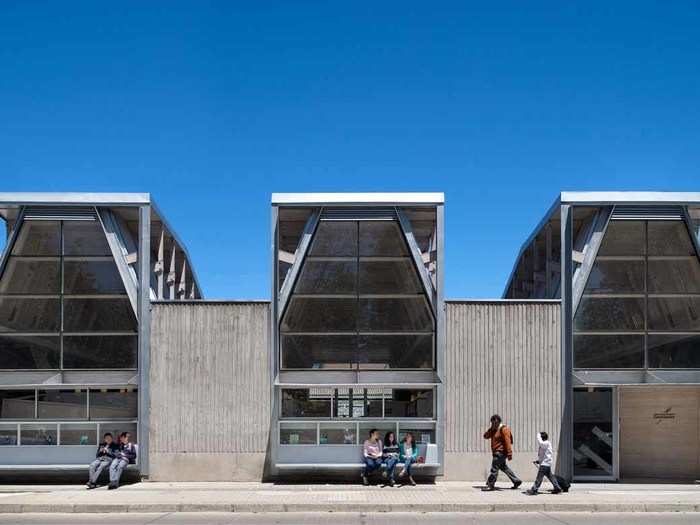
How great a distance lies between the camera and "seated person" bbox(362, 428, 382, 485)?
60.7ft

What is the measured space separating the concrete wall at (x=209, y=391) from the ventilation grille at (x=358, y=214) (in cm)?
275

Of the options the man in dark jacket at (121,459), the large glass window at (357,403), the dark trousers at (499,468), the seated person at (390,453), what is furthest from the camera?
the large glass window at (357,403)

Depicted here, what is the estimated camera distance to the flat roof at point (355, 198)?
1922cm

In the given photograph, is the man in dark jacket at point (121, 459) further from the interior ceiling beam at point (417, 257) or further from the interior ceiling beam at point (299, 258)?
the interior ceiling beam at point (417, 257)

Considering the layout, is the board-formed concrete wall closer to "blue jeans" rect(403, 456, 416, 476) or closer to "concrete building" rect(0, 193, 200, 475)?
"concrete building" rect(0, 193, 200, 475)

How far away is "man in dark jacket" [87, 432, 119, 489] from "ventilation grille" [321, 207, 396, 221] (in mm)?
7322

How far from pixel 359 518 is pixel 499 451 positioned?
4335 millimetres

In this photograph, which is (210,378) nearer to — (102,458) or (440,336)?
(102,458)

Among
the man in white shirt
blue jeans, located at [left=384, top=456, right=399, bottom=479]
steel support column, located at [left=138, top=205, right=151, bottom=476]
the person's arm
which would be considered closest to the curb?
the man in white shirt

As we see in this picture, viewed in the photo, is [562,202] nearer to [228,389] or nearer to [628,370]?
[628,370]

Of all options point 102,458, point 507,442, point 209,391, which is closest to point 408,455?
point 507,442

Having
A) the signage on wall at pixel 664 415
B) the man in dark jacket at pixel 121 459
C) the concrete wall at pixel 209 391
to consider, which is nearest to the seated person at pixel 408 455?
the concrete wall at pixel 209 391

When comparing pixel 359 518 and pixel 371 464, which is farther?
pixel 371 464

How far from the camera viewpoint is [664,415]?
2036 cm
